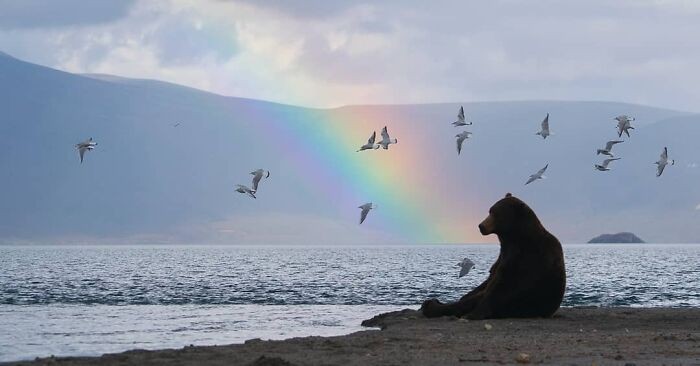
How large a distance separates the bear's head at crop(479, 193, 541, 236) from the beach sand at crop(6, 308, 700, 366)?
248cm

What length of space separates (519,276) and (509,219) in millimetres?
1612

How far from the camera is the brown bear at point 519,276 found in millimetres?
29016

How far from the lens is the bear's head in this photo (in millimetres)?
29547

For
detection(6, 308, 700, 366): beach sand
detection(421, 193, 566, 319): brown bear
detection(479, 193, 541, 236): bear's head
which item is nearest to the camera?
detection(6, 308, 700, 366): beach sand

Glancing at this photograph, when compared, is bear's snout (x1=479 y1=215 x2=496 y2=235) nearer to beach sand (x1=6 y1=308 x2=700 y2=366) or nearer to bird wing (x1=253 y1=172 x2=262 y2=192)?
beach sand (x1=6 y1=308 x2=700 y2=366)

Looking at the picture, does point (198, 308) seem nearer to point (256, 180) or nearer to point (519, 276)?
point (256, 180)

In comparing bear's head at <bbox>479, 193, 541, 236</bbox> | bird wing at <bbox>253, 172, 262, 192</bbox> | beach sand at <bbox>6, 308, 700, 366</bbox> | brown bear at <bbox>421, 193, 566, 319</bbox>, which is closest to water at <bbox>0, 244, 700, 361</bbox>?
brown bear at <bbox>421, 193, 566, 319</bbox>

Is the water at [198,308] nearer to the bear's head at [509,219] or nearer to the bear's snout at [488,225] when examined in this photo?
the bear's snout at [488,225]

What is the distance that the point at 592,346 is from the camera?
2208 cm

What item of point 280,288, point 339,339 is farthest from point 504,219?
point 280,288

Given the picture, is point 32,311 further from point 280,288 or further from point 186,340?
point 280,288

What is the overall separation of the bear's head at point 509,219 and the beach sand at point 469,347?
8.14 ft

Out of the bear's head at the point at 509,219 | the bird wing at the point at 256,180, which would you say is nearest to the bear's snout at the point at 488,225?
the bear's head at the point at 509,219

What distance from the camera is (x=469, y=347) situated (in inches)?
855
